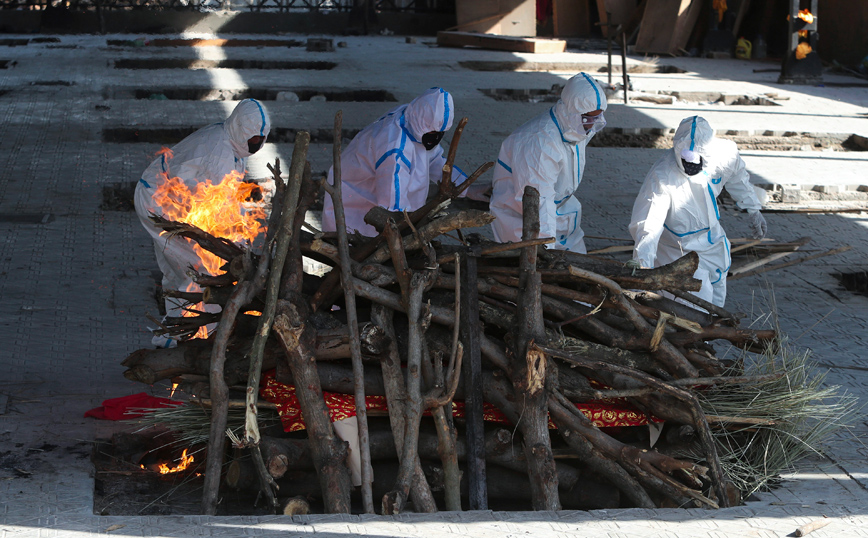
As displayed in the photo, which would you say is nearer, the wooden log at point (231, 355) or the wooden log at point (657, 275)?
the wooden log at point (231, 355)

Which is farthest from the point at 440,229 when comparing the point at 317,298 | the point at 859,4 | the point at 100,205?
the point at 859,4

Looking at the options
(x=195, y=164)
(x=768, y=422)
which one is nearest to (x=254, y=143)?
(x=195, y=164)

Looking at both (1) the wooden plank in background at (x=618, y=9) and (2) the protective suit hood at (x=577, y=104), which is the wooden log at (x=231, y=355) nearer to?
(2) the protective suit hood at (x=577, y=104)

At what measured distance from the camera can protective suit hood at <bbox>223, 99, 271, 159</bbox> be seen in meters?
5.01

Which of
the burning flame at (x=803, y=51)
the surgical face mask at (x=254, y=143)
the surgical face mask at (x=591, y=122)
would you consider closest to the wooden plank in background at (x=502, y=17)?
the burning flame at (x=803, y=51)

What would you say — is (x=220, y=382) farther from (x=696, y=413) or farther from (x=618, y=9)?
(x=618, y=9)

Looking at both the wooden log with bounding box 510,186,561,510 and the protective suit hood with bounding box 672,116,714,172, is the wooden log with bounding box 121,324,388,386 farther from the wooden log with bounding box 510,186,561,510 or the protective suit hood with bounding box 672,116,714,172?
the protective suit hood with bounding box 672,116,714,172

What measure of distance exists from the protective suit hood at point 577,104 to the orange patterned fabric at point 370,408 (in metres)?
2.05

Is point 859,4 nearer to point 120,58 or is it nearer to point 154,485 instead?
point 120,58

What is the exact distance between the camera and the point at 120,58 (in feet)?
52.5

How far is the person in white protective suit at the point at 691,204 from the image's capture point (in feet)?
17.0

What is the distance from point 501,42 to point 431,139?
14880 millimetres

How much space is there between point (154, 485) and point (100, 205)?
15.4 feet

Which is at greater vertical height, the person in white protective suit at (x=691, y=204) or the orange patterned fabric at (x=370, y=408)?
the person in white protective suit at (x=691, y=204)
